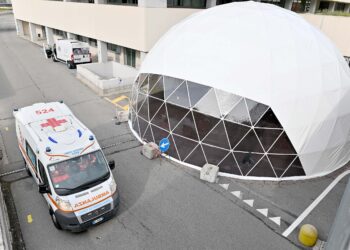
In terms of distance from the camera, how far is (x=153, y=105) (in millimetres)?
13312

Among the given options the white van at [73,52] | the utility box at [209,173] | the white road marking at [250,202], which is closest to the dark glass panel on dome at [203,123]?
the utility box at [209,173]

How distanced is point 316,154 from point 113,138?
9761 millimetres

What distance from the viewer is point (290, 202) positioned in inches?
416

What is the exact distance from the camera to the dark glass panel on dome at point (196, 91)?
38.1 ft

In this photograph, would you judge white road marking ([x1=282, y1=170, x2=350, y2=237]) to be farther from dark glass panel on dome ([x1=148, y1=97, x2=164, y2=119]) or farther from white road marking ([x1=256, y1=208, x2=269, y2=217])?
dark glass panel on dome ([x1=148, y1=97, x2=164, y2=119])

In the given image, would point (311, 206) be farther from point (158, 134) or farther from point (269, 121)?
point (158, 134)

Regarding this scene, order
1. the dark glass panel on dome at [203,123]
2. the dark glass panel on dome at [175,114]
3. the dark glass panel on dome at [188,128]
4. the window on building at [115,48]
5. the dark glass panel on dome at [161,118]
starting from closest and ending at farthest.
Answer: the dark glass panel on dome at [203,123]
the dark glass panel on dome at [188,128]
the dark glass panel on dome at [175,114]
the dark glass panel on dome at [161,118]
the window on building at [115,48]

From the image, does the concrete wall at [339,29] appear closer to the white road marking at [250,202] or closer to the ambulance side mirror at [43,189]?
the white road marking at [250,202]

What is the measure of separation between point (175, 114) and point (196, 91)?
146 centimetres

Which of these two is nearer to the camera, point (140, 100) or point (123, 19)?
point (140, 100)

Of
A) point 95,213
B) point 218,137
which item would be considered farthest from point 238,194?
point 95,213

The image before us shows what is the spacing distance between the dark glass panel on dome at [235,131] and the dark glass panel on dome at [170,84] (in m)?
2.92

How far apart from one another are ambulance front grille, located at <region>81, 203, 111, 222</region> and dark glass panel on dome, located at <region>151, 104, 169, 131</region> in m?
5.11

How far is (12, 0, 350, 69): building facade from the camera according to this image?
1970cm
